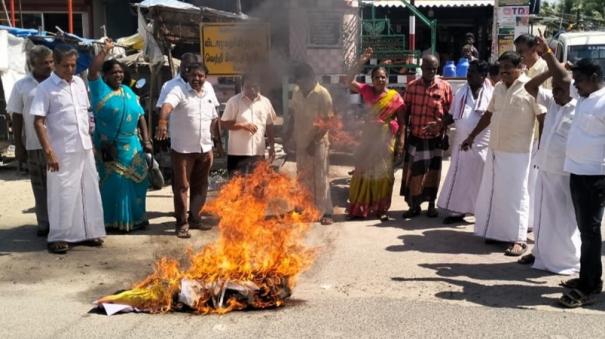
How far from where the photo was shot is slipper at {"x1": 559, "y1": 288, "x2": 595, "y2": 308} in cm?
431

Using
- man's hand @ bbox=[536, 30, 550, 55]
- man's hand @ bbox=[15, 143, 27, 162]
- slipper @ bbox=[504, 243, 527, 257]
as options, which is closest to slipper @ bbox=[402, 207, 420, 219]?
slipper @ bbox=[504, 243, 527, 257]

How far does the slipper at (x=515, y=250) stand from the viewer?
5.71 m

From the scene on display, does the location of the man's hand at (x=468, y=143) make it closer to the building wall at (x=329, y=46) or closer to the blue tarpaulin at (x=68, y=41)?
the building wall at (x=329, y=46)

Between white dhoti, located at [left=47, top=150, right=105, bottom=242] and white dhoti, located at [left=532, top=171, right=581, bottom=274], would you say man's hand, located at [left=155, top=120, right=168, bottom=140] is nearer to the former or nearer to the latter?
white dhoti, located at [left=47, top=150, right=105, bottom=242]

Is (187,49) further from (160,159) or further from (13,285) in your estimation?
(13,285)

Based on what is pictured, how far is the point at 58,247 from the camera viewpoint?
5777mm

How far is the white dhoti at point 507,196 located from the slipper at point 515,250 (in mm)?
65

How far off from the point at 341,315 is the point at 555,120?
2.42 m

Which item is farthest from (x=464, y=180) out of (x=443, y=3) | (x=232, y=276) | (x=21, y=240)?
(x=443, y=3)

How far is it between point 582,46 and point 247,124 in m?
7.56

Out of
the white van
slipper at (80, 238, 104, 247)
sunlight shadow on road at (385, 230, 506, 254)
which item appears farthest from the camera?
the white van

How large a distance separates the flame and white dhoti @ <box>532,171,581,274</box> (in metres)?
2.50

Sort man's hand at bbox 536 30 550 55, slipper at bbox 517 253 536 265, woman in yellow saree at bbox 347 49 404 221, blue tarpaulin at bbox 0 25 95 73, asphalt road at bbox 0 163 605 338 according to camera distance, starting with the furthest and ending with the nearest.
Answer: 1. blue tarpaulin at bbox 0 25 95 73
2. woman in yellow saree at bbox 347 49 404 221
3. slipper at bbox 517 253 536 265
4. man's hand at bbox 536 30 550 55
5. asphalt road at bbox 0 163 605 338

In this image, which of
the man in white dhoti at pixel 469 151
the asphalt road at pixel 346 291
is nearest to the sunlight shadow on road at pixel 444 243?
the asphalt road at pixel 346 291
